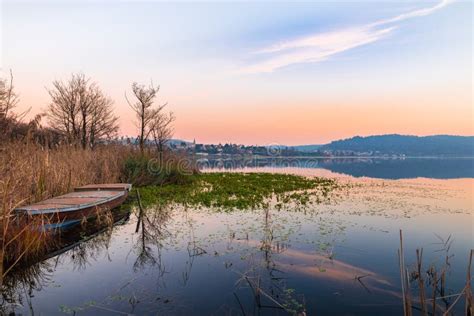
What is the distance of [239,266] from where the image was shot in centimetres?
712

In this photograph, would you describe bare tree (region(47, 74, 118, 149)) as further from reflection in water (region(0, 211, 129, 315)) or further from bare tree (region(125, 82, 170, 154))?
reflection in water (region(0, 211, 129, 315))

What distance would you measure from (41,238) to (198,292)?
4548 mm

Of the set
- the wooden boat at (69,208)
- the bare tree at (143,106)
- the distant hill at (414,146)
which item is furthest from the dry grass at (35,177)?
the distant hill at (414,146)

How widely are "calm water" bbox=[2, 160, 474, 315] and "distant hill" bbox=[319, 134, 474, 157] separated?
16534 cm

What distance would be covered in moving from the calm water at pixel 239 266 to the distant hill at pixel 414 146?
542 ft

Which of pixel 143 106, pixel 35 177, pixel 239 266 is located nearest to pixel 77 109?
pixel 143 106

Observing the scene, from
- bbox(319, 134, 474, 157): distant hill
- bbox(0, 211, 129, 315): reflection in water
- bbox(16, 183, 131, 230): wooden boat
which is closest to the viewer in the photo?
bbox(0, 211, 129, 315): reflection in water

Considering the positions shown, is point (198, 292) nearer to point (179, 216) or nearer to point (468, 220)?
point (179, 216)

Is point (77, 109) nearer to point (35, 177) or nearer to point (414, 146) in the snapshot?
point (35, 177)

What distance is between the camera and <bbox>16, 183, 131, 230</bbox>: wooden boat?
798cm

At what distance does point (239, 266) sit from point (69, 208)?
541 cm

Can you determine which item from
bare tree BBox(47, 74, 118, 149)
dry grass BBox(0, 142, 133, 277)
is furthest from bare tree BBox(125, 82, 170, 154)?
dry grass BBox(0, 142, 133, 277)

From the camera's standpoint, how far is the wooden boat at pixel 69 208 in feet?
26.2

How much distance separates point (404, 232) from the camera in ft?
33.4
